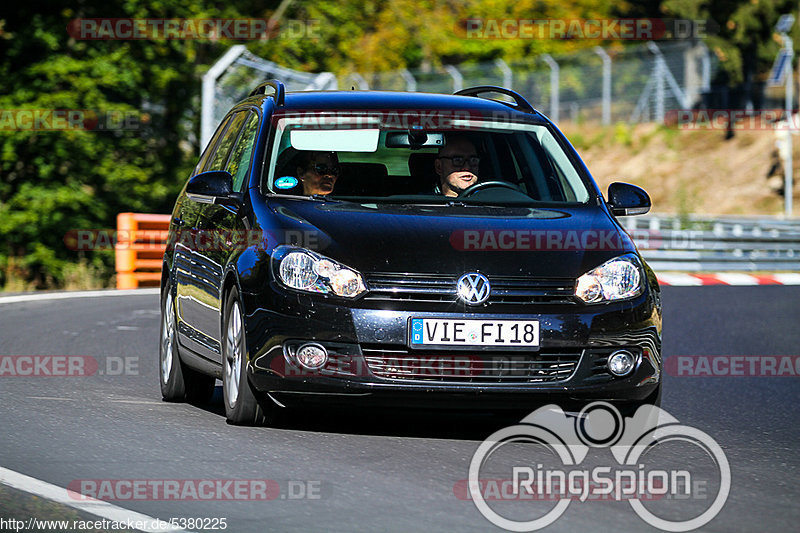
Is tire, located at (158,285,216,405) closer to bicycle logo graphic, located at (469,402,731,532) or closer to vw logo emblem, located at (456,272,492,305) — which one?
bicycle logo graphic, located at (469,402,731,532)

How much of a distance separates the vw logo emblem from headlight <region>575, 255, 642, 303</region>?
46 centimetres

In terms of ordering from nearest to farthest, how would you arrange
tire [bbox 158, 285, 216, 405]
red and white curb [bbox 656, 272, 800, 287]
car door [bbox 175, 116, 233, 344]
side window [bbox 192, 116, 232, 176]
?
car door [bbox 175, 116, 233, 344] → tire [bbox 158, 285, 216, 405] → side window [bbox 192, 116, 232, 176] → red and white curb [bbox 656, 272, 800, 287]

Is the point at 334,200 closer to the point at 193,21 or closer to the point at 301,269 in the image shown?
the point at 301,269

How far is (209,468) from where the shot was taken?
22.5 feet

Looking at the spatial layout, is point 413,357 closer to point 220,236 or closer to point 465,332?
point 465,332

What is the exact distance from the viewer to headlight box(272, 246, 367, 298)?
7.43 meters

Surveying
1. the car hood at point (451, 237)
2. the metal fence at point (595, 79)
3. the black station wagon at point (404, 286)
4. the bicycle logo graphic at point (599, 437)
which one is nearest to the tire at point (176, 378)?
the black station wagon at point (404, 286)

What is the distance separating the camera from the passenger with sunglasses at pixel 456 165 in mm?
8875

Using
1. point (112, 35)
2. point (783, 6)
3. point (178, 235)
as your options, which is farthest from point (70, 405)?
point (783, 6)

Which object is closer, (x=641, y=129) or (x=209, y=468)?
(x=209, y=468)

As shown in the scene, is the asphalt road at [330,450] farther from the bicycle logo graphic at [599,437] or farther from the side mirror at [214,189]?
the side mirror at [214,189]

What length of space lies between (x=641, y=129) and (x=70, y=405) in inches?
2075

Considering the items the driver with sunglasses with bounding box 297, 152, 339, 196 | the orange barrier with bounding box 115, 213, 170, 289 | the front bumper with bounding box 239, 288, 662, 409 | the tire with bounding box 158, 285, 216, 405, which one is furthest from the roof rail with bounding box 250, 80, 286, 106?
the orange barrier with bounding box 115, 213, 170, 289

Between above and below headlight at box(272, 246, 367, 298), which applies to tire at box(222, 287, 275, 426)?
below
